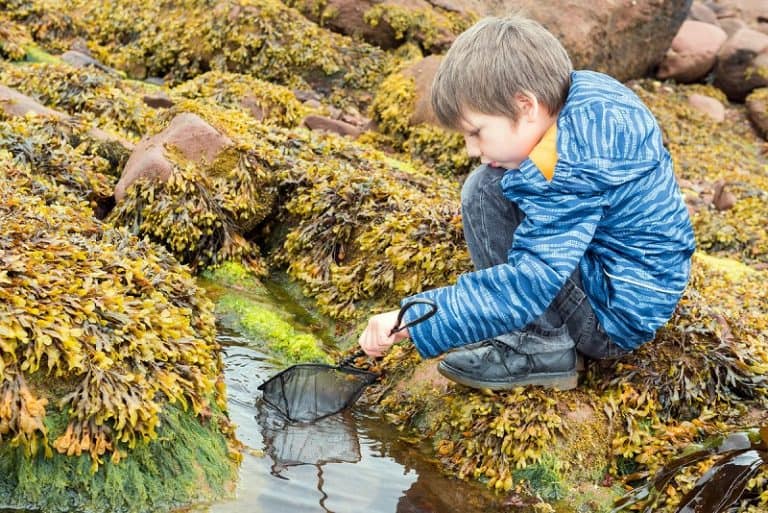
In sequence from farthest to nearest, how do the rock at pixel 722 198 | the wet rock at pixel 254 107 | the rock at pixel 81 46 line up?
the rock at pixel 81 46 < the rock at pixel 722 198 < the wet rock at pixel 254 107

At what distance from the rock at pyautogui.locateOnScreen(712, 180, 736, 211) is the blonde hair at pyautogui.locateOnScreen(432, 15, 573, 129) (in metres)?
7.02

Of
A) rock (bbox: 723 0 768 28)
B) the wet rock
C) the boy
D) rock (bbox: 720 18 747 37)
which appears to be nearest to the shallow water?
the boy

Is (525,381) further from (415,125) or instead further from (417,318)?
(415,125)

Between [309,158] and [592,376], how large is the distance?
3229mm

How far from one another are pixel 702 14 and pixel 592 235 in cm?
1561

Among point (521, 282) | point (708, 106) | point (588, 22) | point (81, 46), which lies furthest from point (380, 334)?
point (708, 106)

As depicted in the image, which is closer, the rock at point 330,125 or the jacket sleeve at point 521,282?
the jacket sleeve at point 521,282

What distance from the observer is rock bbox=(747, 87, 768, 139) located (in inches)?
559

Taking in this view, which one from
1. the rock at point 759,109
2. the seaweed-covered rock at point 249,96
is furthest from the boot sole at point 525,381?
the rock at point 759,109

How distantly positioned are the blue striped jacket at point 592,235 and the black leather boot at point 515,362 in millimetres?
269

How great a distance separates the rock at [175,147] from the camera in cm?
594

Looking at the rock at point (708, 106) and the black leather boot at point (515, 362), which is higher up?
the black leather boot at point (515, 362)

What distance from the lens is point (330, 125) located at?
8680 mm

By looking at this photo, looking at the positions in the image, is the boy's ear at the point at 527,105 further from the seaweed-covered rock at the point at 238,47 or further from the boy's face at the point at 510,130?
the seaweed-covered rock at the point at 238,47
